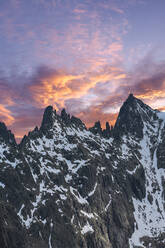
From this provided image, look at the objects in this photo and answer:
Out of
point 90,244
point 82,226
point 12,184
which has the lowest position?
point 90,244

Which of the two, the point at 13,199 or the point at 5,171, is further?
the point at 5,171

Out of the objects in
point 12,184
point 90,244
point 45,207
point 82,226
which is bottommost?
point 90,244

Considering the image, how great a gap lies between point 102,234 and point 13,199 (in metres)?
69.7

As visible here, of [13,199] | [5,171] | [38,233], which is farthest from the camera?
[5,171]

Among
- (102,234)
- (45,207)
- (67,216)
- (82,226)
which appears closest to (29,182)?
(45,207)

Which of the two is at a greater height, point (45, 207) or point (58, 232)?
point (45, 207)

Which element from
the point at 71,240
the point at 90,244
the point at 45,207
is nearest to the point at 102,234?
the point at 90,244

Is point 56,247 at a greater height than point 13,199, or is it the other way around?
point 13,199

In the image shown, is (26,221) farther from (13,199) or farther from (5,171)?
(5,171)

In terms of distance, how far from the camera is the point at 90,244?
184 meters

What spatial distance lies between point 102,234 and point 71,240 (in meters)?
31.9

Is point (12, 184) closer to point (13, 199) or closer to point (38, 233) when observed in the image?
point (13, 199)

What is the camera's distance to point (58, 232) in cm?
17588

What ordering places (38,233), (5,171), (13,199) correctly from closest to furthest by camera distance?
(38,233), (13,199), (5,171)
